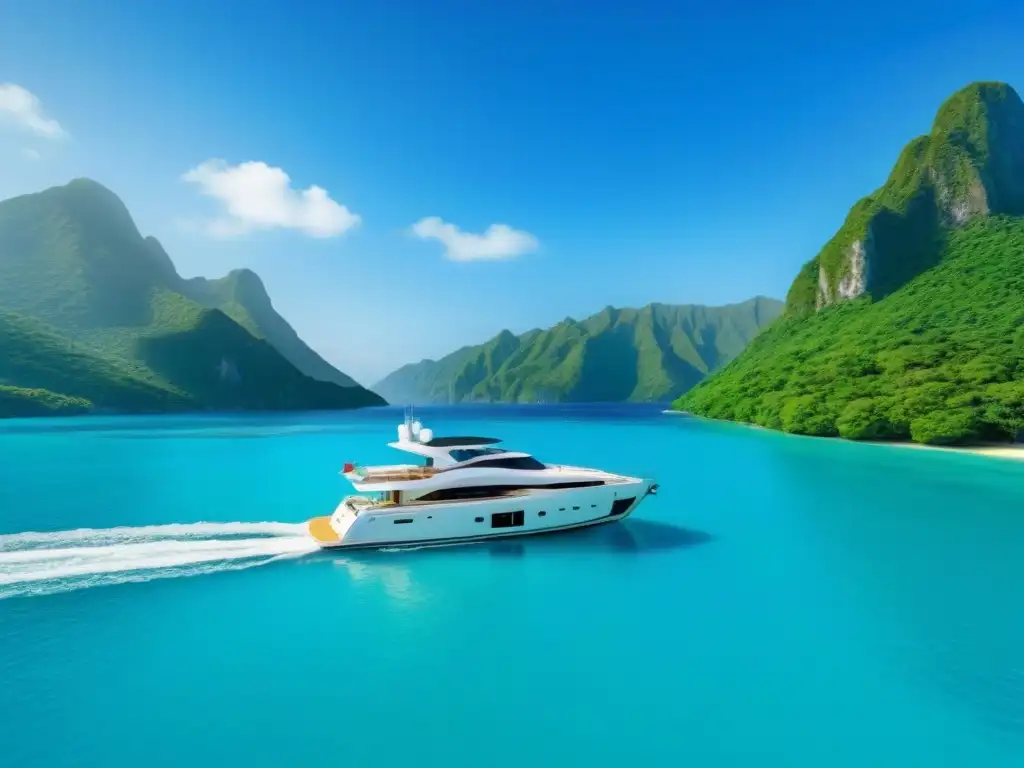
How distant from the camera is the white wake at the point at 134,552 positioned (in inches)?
827

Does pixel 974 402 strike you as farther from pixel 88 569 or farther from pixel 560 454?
pixel 88 569

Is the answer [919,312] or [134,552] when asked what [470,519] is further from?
[919,312]

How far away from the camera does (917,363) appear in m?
79.0

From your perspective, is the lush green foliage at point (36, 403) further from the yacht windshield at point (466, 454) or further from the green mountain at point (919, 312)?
the green mountain at point (919, 312)

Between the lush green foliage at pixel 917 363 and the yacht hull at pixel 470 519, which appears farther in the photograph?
the lush green foliage at pixel 917 363

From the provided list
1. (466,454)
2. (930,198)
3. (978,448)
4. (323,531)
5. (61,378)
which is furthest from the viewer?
(61,378)

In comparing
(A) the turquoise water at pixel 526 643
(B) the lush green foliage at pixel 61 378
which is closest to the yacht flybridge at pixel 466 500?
(A) the turquoise water at pixel 526 643

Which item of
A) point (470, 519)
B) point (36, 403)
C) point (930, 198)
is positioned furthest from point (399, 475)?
point (930, 198)

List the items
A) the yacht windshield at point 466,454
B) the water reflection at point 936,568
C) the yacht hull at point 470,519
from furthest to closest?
the yacht windshield at point 466,454 < the yacht hull at point 470,519 < the water reflection at point 936,568

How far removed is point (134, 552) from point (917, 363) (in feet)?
306

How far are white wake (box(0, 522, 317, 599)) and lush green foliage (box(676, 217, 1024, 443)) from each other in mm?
71253

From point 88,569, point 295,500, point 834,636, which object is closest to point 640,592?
point 834,636

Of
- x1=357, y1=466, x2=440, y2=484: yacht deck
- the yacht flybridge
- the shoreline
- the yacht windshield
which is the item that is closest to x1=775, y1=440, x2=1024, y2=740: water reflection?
the yacht flybridge

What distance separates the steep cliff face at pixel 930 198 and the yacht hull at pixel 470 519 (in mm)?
150347
